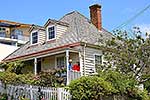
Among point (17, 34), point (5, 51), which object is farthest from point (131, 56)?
point (17, 34)

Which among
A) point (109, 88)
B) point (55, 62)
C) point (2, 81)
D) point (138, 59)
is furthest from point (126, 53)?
point (2, 81)

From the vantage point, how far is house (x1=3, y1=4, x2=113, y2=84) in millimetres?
26062

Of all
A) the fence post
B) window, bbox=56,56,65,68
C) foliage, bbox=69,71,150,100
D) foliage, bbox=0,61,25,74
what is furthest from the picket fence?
foliage, bbox=0,61,25,74

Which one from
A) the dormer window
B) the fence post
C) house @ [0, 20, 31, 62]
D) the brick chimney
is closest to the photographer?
the fence post

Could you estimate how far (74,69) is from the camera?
1001 inches

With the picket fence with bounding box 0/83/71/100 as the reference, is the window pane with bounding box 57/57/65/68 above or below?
above

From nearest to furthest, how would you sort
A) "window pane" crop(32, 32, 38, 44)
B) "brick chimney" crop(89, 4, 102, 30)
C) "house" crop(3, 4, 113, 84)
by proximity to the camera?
1. "house" crop(3, 4, 113, 84)
2. "brick chimney" crop(89, 4, 102, 30)
3. "window pane" crop(32, 32, 38, 44)

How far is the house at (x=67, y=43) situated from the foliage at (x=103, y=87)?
492 cm

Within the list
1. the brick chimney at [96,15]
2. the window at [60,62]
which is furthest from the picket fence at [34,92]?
the brick chimney at [96,15]

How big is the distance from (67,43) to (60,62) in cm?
209

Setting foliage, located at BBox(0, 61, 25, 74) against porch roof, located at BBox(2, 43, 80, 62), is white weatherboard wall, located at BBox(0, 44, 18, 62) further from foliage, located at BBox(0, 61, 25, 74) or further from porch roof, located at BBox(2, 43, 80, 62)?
porch roof, located at BBox(2, 43, 80, 62)

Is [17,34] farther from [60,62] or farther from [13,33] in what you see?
[60,62]

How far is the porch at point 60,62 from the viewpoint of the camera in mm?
24497

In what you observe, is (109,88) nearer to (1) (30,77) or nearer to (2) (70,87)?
(2) (70,87)
